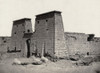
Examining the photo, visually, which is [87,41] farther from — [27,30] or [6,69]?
[6,69]

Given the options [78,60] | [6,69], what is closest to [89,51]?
[78,60]

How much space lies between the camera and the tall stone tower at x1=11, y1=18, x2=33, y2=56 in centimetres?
3556

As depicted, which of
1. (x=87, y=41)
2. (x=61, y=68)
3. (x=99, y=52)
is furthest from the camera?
(x=99, y=52)

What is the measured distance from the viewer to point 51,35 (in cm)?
2944

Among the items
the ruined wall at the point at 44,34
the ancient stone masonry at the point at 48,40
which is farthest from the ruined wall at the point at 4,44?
the ruined wall at the point at 44,34

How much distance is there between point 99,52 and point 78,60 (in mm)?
6374

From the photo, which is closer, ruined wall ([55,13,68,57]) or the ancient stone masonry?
ruined wall ([55,13,68,57])

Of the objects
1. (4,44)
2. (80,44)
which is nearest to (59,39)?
(80,44)

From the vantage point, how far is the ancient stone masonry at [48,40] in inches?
1153

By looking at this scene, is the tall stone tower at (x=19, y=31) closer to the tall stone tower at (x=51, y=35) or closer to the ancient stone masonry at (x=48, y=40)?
the ancient stone masonry at (x=48, y=40)

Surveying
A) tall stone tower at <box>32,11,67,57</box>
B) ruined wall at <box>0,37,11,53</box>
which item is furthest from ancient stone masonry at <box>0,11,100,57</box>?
ruined wall at <box>0,37,11,53</box>

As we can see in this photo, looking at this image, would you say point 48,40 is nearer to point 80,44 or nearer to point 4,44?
point 80,44

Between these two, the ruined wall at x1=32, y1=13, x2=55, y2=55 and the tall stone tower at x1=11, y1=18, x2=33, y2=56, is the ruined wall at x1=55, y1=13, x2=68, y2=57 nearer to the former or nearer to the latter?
the ruined wall at x1=32, y1=13, x2=55, y2=55

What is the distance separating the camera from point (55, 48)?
94.3 feet
